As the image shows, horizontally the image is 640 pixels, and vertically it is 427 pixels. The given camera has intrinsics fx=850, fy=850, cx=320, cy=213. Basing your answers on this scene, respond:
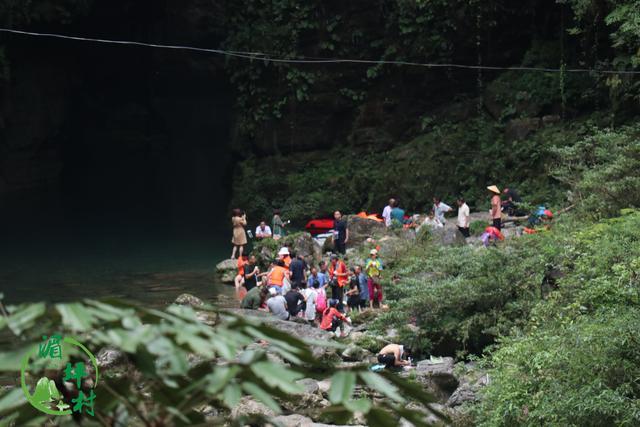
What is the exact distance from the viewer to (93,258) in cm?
2003

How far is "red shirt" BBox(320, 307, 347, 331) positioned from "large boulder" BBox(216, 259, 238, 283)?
4.35 m

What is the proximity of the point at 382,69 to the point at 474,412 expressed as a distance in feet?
63.1

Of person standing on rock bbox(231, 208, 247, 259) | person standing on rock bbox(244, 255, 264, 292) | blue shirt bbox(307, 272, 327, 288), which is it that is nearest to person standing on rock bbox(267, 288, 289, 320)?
blue shirt bbox(307, 272, 327, 288)

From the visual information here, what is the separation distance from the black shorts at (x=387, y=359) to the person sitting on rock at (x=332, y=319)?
6.42 ft

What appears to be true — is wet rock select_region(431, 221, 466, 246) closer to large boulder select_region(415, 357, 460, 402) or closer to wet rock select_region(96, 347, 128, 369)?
large boulder select_region(415, 357, 460, 402)

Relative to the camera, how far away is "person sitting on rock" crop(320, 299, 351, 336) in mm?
13336

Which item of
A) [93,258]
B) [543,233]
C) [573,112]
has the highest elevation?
[573,112]

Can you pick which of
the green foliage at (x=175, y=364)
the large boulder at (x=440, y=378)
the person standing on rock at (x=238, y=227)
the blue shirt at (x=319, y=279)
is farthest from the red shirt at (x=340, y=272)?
the green foliage at (x=175, y=364)

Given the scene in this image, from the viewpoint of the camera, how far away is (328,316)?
13.4 m

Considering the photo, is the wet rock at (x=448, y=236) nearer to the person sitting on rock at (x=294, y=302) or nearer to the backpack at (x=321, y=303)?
the backpack at (x=321, y=303)

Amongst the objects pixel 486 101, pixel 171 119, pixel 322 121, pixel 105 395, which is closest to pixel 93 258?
pixel 322 121

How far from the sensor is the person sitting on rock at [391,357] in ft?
37.0

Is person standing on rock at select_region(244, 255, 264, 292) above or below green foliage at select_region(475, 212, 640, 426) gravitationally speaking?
below

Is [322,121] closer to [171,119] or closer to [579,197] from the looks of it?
[579,197]
